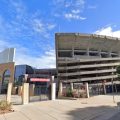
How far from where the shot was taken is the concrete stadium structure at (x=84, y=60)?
215 feet

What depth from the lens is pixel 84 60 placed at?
219 ft

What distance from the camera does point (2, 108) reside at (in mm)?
18609

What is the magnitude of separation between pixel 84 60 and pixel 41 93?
38.7 meters

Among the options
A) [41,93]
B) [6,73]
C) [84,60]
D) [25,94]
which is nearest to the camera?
[25,94]

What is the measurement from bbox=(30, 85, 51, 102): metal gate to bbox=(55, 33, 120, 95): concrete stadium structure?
32387 millimetres

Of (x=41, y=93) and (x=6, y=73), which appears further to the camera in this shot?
(x=6, y=73)

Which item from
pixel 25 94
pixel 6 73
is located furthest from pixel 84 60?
pixel 25 94

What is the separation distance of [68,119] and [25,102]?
10443mm

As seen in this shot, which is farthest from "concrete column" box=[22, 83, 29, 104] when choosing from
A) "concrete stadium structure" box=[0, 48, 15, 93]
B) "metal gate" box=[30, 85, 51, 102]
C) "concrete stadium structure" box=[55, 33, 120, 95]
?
"concrete stadium structure" box=[0, 48, 15, 93]

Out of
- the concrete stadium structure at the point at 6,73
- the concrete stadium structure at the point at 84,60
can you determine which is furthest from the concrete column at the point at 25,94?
the concrete stadium structure at the point at 6,73

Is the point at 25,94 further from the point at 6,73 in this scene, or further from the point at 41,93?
the point at 6,73

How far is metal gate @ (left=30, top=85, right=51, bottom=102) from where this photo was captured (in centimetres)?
2829

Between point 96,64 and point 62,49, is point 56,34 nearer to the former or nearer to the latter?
point 62,49

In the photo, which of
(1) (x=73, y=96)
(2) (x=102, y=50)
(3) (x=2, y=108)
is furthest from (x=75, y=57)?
(3) (x=2, y=108)
